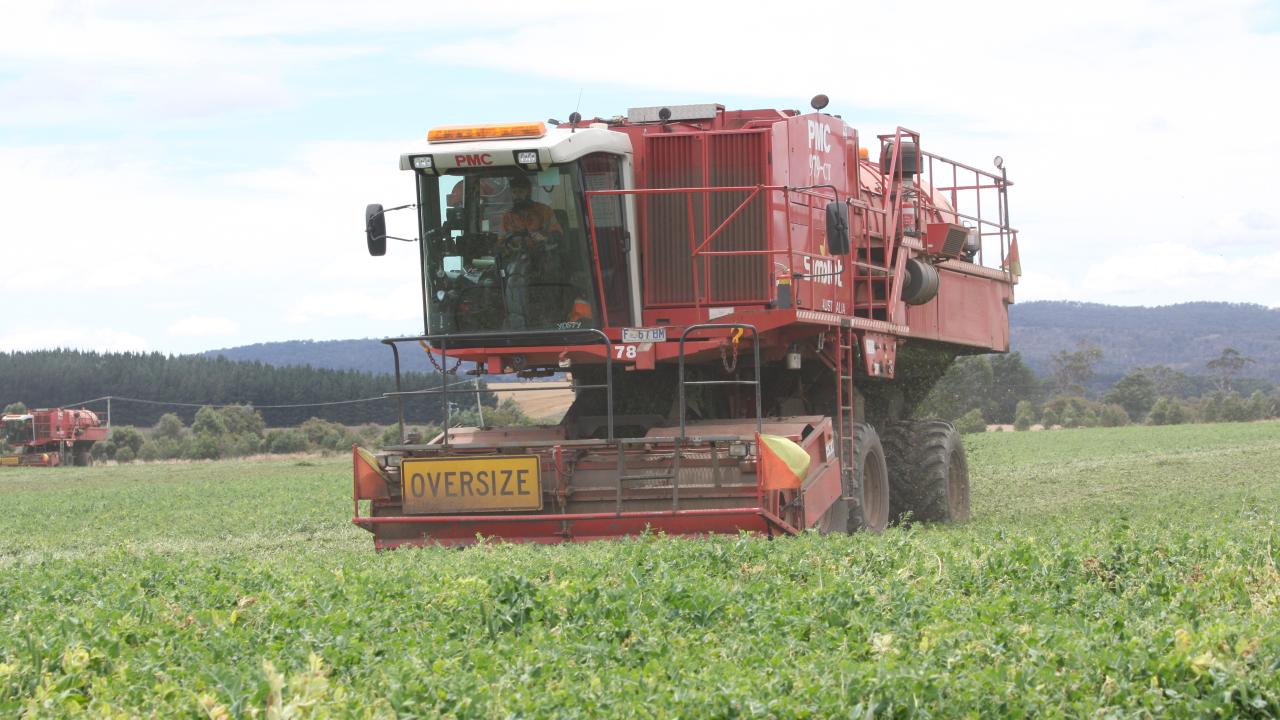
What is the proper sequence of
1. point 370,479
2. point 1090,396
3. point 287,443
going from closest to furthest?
1. point 370,479
2. point 287,443
3. point 1090,396

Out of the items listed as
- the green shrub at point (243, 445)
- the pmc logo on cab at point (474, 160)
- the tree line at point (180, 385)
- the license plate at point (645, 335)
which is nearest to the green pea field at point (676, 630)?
the license plate at point (645, 335)

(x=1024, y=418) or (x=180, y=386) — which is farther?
(x=180, y=386)

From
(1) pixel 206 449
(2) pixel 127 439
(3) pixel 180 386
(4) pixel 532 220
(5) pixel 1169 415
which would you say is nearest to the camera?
(4) pixel 532 220

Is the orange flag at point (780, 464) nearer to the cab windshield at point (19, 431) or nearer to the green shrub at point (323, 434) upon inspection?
the green shrub at point (323, 434)

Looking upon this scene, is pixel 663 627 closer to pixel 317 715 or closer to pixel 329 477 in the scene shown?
pixel 317 715

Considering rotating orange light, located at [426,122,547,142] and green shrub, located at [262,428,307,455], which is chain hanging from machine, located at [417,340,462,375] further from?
green shrub, located at [262,428,307,455]

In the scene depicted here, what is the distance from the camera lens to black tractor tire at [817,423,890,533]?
13422 mm

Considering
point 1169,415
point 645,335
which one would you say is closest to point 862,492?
point 645,335

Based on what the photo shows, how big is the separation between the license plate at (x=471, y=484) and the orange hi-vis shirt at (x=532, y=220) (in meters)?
2.01

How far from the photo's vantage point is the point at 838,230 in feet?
40.2

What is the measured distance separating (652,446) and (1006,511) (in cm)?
783

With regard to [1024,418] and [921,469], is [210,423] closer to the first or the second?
[1024,418]

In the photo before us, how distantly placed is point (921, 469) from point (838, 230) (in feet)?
15.3

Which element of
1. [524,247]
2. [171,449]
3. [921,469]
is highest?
[524,247]
